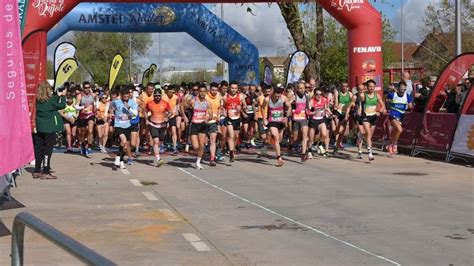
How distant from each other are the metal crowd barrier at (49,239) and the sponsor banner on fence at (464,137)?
11717mm

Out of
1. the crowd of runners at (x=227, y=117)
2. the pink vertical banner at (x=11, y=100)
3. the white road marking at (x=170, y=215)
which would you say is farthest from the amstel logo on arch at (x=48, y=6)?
the pink vertical banner at (x=11, y=100)

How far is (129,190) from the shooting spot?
11.3m

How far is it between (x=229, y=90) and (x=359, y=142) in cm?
321

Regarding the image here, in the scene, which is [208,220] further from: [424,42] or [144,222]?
[424,42]

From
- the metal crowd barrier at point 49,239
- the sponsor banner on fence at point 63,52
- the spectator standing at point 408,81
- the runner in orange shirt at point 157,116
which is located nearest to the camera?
the metal crowd barrier at point 49,239

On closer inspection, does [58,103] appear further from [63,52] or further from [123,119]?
[63,52]

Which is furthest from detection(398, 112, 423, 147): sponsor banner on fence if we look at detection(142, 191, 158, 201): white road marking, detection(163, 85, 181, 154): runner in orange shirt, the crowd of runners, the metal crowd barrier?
the metal crowd barrier

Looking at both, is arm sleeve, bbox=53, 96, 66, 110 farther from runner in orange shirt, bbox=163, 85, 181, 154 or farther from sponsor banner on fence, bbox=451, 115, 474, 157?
sponsor banner on fence, bbox=451, 115, 474, 157

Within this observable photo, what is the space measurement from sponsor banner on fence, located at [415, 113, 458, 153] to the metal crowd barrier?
484 inches

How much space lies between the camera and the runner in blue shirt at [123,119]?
46.7 feet

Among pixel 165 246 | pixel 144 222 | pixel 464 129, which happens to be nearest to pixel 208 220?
pixel 144 222

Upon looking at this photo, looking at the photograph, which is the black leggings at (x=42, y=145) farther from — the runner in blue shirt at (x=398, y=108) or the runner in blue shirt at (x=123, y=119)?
the runner in blue shirt at (x=398, y=108)

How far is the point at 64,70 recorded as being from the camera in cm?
1733

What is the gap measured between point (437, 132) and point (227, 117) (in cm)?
469
